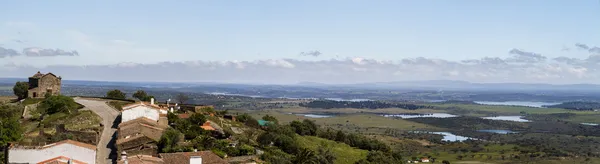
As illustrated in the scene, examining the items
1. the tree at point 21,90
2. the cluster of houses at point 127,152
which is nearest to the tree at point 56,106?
the cluster of houses at point 127,152

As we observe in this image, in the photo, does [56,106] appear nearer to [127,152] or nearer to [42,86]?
[42,86]

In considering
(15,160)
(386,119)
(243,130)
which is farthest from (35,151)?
(386,119)

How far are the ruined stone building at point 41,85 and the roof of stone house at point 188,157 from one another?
3076 centimetres

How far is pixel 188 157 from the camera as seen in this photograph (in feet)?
114

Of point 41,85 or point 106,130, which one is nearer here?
point 106,130

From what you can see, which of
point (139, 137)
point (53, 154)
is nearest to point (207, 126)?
point (139, 137)

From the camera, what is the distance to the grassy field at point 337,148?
57531 mm

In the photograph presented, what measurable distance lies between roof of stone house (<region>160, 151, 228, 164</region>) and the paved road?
3.97m

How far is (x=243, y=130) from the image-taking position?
57.5 meters

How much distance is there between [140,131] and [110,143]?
8.67 ft

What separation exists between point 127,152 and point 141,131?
3.86 metres

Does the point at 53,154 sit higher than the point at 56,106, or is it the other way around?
the point at 56,106

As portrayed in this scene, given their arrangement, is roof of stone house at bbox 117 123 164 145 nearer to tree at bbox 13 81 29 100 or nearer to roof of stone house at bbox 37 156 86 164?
roof of stone house at bbox 37 156 86 164

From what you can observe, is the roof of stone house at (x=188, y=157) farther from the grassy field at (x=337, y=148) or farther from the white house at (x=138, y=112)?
the grassy field at (x=337, y=148)
